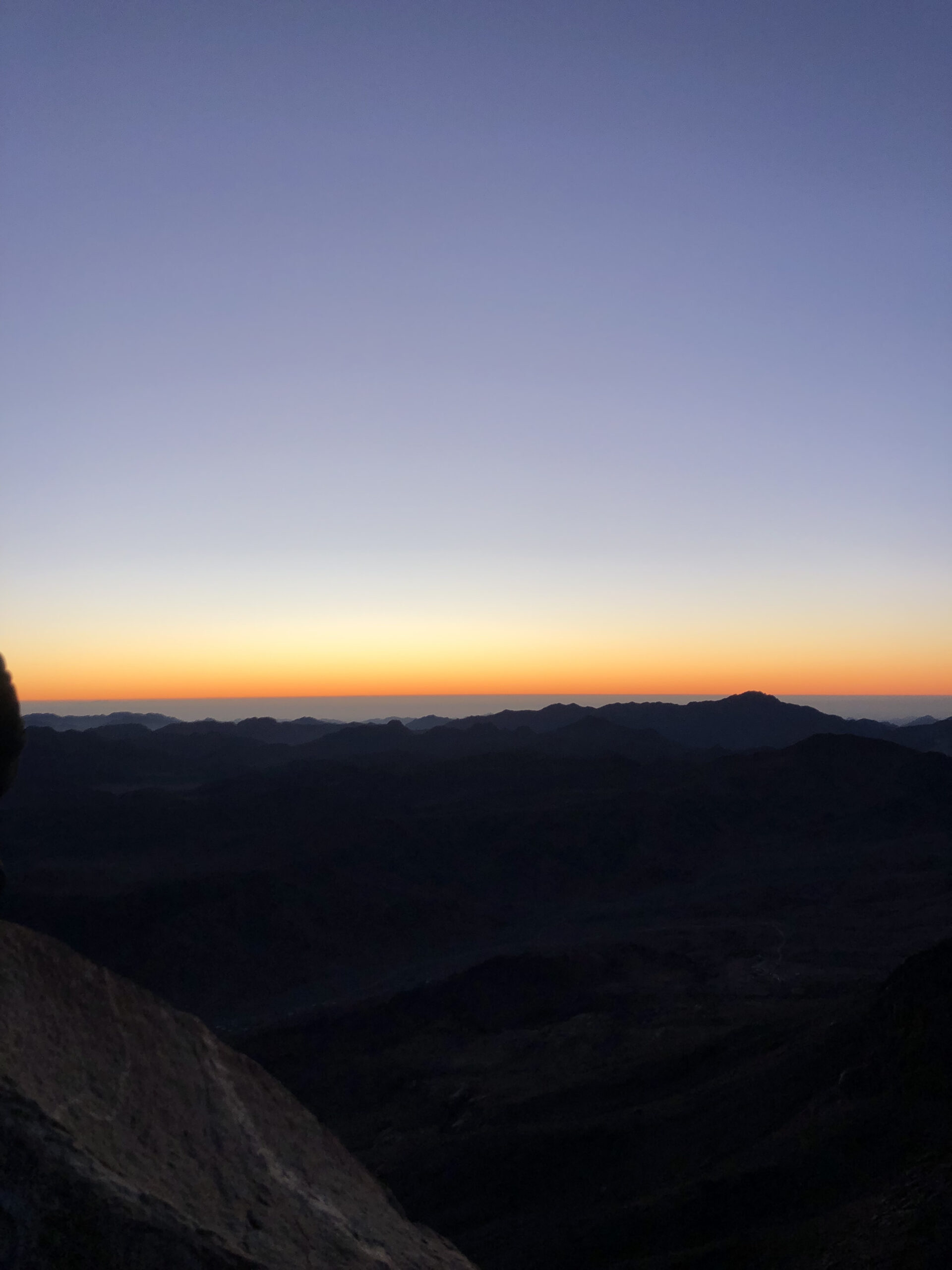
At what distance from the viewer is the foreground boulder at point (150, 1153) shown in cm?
360

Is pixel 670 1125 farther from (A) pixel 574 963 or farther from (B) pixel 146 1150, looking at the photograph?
(A) pixel 574 963

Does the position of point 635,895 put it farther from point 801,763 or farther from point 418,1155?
point 418,1155

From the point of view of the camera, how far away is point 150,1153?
4512 mm

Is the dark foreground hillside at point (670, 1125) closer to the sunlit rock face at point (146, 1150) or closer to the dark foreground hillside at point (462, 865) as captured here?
the sunlit rock face at point (146, 1150)

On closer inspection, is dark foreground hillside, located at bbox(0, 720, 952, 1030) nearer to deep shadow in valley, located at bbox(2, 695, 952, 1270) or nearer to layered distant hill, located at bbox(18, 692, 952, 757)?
deep shadow in valley, located at bbox(2, 695, 952, 1270)

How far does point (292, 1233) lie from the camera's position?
4539 mm

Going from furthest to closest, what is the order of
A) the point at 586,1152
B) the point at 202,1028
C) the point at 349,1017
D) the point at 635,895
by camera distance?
the point at 635,895
the point at 349,1017
the point at 586,1152
the point at 202,1028

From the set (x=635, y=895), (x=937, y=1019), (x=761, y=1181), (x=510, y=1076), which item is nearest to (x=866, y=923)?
(x=635, y=895)

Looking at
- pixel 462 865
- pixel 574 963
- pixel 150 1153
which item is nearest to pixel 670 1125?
pixel 150 1153

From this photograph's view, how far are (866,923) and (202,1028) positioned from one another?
2918cm

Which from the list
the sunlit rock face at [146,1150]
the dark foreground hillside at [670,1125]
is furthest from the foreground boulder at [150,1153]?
the dark foreground hillside at [670,1125]

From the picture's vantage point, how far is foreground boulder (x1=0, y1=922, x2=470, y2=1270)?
3.60m

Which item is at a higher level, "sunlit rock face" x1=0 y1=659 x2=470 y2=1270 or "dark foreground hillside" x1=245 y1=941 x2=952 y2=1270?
"sunlit rock face" x1=0 y1=659 x2=470 y2=1270

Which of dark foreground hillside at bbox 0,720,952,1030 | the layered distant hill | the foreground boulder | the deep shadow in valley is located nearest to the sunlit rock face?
the foreground boulder
